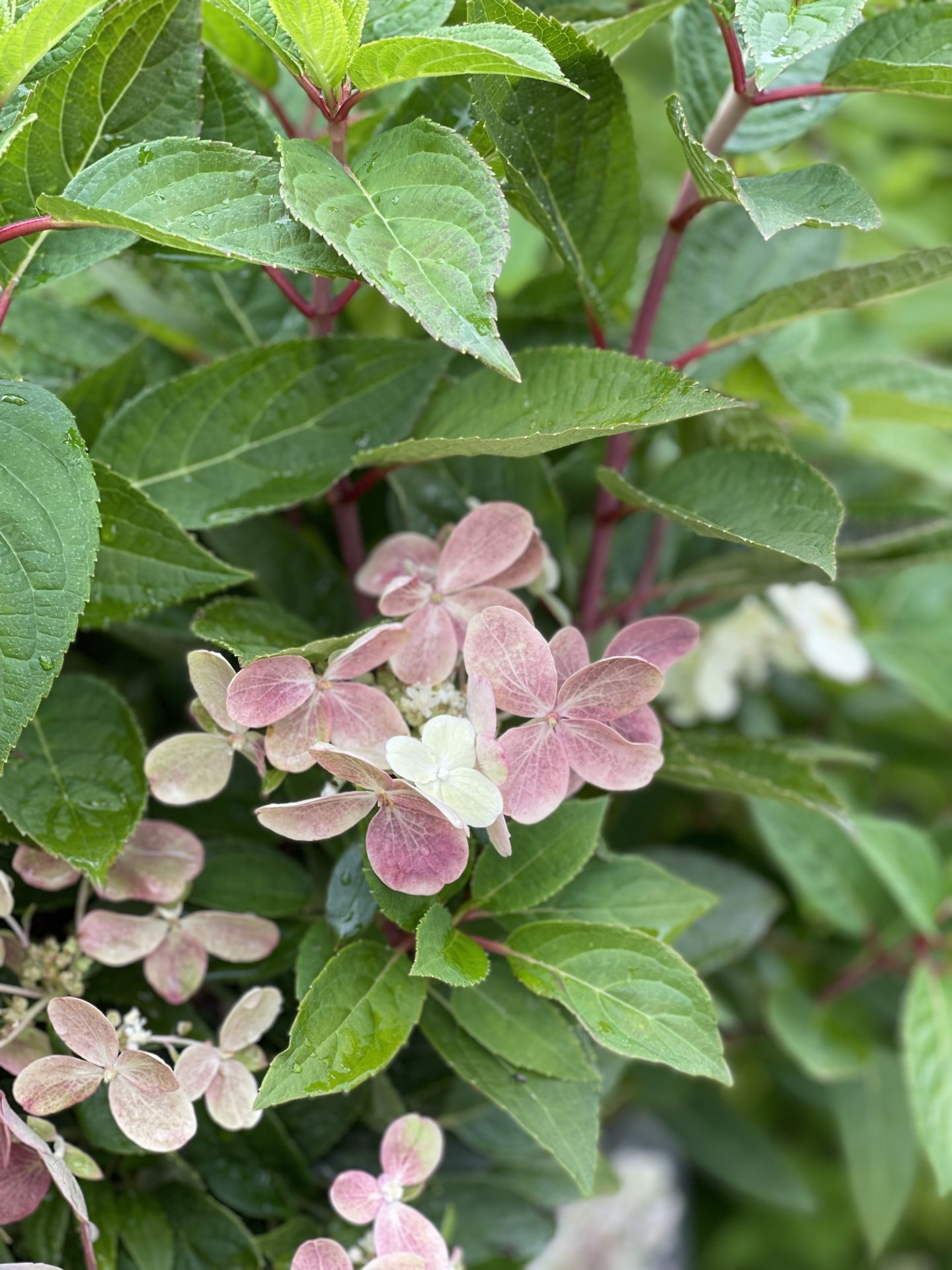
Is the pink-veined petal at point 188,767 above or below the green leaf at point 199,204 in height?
below

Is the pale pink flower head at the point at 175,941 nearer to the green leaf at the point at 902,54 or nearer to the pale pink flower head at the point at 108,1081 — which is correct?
the pale pink flower head at the point at 108,1081

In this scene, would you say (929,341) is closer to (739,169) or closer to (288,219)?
(739,169)

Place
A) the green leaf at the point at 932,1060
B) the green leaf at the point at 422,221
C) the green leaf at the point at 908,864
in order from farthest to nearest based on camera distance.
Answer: the green leaf at the point at 908,864
the green leaf at the point at 932,1060
the green leaf at the point at 422,221

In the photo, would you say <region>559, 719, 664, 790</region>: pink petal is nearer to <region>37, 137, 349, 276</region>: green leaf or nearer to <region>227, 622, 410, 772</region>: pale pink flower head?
<region>227, 622, 410, 772</region>: pale pink flower head

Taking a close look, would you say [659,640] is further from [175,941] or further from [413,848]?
[175,941]

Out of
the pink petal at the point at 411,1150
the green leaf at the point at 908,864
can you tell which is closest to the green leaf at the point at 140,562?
the pink petal at the point at 411,1150
